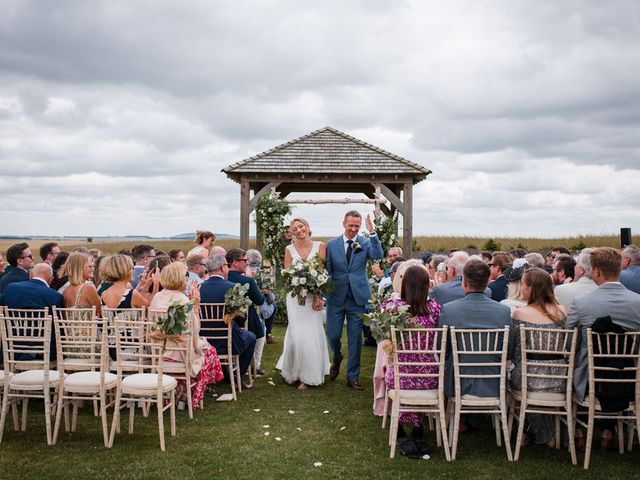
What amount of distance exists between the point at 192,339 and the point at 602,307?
14.2ft

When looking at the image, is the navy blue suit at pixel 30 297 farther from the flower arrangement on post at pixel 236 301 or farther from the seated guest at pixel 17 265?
the flower arrangement on post at pixel 236 301

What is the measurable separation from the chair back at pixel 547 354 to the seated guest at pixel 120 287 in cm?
422

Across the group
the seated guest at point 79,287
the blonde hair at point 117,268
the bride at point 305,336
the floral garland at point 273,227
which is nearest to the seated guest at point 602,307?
the bride at point 305,336

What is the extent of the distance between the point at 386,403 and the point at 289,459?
4.49ft

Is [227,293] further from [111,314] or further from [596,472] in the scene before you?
[596,472]

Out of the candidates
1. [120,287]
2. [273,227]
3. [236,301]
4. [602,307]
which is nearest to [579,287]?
[602,307]

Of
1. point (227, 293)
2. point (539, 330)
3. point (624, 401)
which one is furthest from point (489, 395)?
point (227, 293)

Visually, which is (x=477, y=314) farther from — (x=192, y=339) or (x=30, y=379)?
(x=30, y=379)

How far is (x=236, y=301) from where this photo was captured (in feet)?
26.1

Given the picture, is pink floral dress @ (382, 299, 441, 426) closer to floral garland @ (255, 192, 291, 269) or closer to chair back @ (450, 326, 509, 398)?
chair back @ (450, 326, 509, 398)

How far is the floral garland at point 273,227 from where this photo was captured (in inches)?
578

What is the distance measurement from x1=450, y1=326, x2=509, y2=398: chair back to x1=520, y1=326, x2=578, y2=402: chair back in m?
0.19

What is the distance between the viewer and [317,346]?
8.83 m

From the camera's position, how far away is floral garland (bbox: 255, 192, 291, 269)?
48.1 ft
